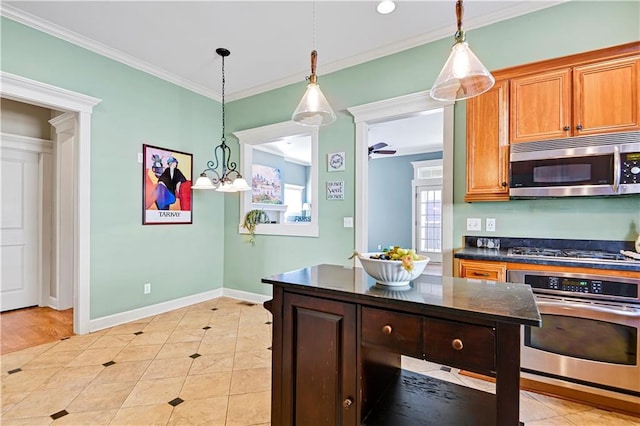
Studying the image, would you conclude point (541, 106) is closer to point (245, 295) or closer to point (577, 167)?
point (577, 167)

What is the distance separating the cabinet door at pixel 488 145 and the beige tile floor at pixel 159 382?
1.52 metres

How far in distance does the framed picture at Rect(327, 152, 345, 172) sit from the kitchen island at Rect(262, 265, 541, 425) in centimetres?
220

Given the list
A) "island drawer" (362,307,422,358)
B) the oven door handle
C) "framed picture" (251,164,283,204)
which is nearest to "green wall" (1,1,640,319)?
the oven door handle

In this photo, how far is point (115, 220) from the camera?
357 centimetres

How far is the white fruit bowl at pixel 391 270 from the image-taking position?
4.73 feet

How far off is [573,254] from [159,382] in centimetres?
320

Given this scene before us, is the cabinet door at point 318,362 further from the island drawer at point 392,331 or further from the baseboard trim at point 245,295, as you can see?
the baseboard trim at point 245,295

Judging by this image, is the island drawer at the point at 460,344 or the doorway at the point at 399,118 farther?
the doorway at the point at 399,118

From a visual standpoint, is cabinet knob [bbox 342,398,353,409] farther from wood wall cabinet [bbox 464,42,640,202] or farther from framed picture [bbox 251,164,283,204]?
framed picture [bbox 251,164,283,204]

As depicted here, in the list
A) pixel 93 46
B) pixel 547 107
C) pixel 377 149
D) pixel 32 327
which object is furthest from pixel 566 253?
pixel 32 327

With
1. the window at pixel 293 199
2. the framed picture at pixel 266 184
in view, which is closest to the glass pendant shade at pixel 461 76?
the framed picture at pixel 266 184

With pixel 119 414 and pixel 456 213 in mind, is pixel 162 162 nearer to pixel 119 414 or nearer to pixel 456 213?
pixel 119 414

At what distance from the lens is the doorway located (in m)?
3.01

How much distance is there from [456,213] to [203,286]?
11.5 feet
